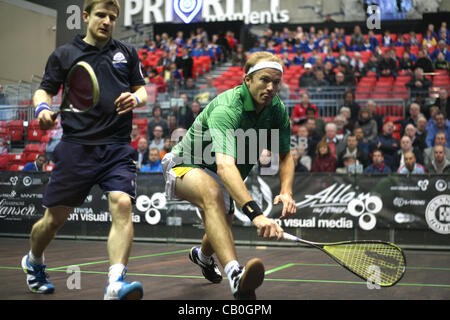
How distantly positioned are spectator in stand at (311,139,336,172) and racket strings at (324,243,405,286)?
5.45m

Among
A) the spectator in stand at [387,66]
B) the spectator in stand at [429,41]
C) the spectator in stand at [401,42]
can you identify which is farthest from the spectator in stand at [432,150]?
the spectator in stand at [401,42]

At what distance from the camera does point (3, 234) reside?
9656 millimetres

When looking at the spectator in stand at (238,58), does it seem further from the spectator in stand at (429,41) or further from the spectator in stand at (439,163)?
the spectator in stand at (439,163)

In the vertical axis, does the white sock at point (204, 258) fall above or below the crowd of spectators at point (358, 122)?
below

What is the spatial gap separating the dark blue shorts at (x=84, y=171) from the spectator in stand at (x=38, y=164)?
7.05 metres

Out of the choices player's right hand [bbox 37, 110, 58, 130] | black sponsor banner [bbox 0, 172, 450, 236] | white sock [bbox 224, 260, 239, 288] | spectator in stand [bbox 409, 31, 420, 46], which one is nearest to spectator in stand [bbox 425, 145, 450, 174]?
black sponsor banner [bbox 0, 172, 450, 236]

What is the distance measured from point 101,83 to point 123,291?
128 centimetres

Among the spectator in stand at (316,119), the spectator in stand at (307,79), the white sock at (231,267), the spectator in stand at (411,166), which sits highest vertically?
the spectator in stand at (307,79)

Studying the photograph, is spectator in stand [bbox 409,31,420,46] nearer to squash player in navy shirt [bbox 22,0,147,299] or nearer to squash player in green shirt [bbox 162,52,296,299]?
squash player in green shirt [bbox 162,52,296,299]

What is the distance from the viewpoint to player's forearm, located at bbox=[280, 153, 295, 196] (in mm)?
3640

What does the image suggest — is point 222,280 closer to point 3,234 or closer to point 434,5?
point 3,234

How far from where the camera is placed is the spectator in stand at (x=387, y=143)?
9.36 meters
